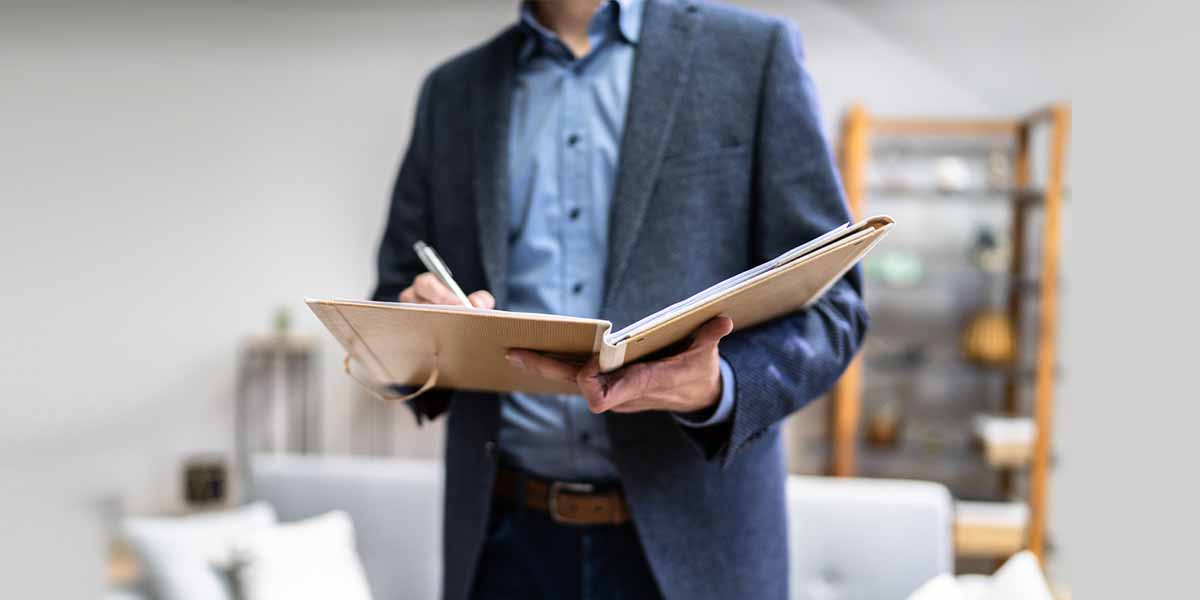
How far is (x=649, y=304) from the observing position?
35.9 inches

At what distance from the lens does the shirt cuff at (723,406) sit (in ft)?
2.60

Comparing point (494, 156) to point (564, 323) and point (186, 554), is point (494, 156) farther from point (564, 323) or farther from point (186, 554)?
point (186, 554)

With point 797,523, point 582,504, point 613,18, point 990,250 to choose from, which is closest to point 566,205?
point 613,18

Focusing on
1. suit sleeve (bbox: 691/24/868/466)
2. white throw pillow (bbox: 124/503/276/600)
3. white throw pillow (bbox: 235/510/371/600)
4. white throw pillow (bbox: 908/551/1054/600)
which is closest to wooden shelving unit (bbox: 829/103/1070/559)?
white throw pillow (bbox: 908/551/1054/600)

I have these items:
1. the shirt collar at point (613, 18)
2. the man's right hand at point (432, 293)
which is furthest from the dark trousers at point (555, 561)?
the shirt collar at point (613, 18)

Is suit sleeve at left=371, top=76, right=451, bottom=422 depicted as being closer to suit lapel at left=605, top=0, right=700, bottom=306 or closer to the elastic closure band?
the elastic closure band

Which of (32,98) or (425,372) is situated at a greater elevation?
(32,98)

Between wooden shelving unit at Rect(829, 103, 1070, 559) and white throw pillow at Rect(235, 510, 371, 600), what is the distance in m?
2.06

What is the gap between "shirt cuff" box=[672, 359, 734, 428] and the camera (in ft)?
2.60

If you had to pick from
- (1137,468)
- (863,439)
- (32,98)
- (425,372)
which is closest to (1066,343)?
(863,439)

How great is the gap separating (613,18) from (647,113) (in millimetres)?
156

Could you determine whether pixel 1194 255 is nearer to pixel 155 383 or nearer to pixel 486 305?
pixel 486 305

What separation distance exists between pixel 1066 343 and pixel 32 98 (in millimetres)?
4473

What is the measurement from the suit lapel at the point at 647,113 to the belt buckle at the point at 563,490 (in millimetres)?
214
